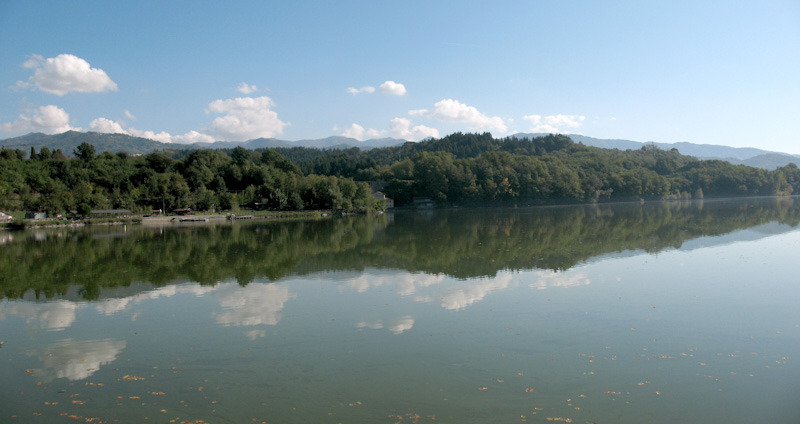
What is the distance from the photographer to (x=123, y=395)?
21.9 feet

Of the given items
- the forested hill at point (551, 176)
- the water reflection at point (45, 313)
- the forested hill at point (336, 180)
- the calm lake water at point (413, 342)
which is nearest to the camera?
the calm lake water at point (413, 342)

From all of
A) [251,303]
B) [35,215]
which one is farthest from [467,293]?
[35,215]

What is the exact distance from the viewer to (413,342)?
861cm

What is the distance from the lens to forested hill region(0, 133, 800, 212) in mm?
62988

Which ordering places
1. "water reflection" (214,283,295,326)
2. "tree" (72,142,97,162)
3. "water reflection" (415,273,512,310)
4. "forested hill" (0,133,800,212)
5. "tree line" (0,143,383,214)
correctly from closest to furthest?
"water reflection" (214,283,295,326), "water reflection" (415,273,512,310), "tree line" (0,143,383,214), "forested hill" (0,133,800,212), "tree" (72,142,97,162)

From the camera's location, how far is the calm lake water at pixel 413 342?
617 centimetres

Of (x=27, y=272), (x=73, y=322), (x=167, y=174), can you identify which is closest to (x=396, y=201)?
(x=167, y=174)

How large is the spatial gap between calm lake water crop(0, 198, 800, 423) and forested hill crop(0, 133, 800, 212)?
49409 millimetres

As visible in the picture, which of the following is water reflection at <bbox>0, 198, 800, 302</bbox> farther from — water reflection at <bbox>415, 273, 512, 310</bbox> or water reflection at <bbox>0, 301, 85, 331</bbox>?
water reflection at <bbox>0, 301, 85, 331</bbox>

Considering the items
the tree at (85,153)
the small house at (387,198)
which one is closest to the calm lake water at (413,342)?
the small house at (387,198)

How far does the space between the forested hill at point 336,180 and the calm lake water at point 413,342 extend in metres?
49.4

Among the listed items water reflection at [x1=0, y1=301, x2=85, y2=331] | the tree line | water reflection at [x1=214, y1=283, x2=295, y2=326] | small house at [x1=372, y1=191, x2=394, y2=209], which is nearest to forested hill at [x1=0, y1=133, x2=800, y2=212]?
the tree line

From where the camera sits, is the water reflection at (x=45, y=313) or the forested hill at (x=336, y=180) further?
the forested hill at (x=336, y=180)

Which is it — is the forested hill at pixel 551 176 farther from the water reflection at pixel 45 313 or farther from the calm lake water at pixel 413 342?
the water reflection at pixel 45 313
